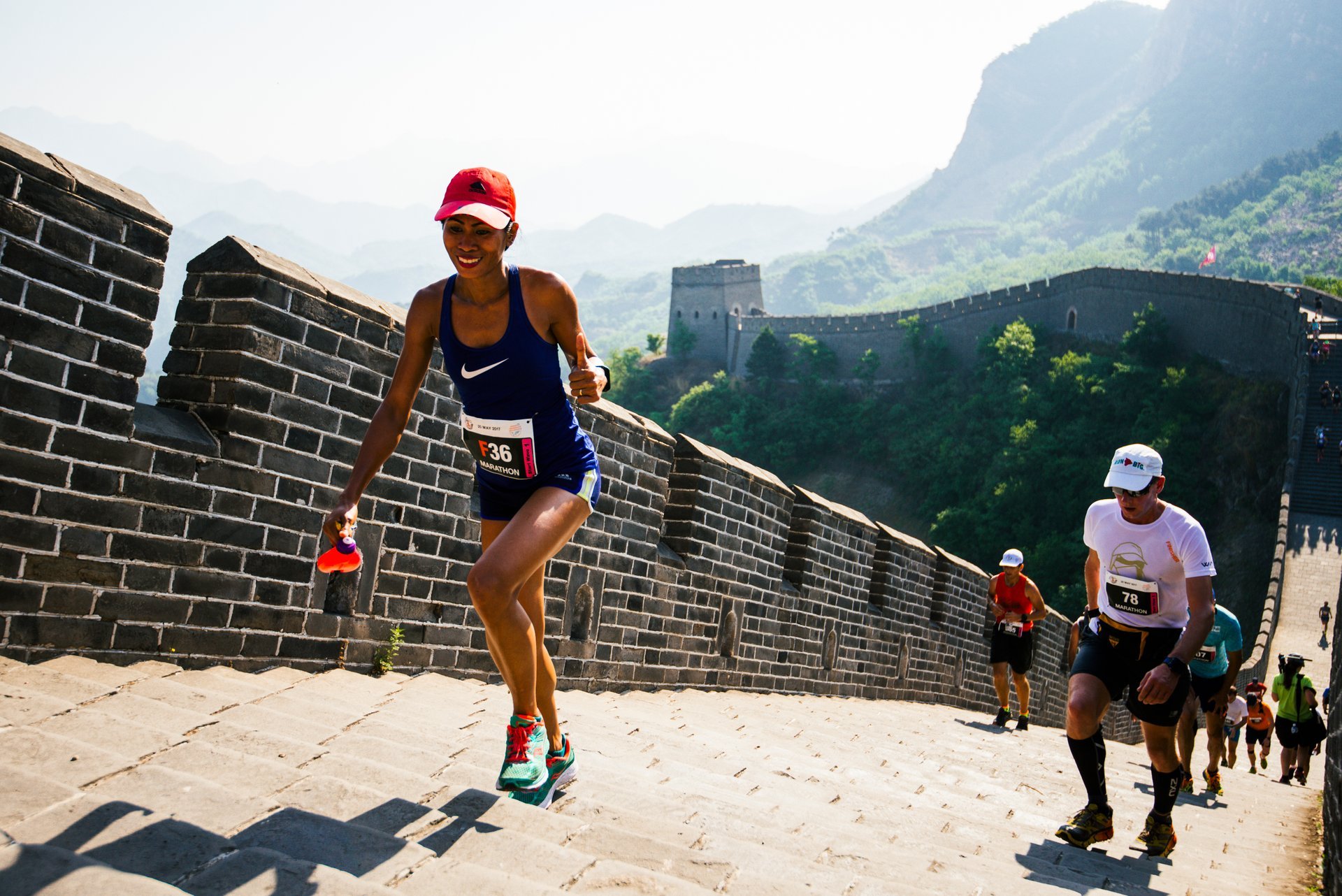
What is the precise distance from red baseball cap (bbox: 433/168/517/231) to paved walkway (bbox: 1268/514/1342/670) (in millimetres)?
19656

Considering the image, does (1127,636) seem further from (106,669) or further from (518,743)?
(106,669)

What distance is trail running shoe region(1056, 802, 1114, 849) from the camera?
450cm

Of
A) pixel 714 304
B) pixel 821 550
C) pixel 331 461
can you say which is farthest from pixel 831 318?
pixel 331 461

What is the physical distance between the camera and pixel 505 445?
3.35m

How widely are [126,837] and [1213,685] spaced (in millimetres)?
6999

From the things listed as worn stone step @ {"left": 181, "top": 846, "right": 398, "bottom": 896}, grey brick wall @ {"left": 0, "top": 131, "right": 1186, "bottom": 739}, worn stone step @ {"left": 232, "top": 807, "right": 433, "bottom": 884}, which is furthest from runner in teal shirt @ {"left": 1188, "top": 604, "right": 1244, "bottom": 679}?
worn stone step @ {"left": 181, "top": 846, "right": 398, "bottom": 896}

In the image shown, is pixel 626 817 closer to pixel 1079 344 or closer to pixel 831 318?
pixel 1079 344

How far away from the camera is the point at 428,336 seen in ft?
11.2

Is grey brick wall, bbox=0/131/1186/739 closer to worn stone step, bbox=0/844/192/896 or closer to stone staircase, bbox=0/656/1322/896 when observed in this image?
stone staircase, bbox=0/656/1322/896

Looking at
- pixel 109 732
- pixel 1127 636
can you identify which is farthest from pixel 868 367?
pixel 109 732

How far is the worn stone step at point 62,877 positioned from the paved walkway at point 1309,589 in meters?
20.9

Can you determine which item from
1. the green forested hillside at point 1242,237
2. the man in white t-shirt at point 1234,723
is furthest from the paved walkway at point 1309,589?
the green forested hillside at point 1242,237

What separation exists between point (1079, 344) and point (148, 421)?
56.0 m

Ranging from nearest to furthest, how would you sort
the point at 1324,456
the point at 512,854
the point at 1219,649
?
1. the point at 512,854
2. the point at 1219,649
3. the point at 1324,456
